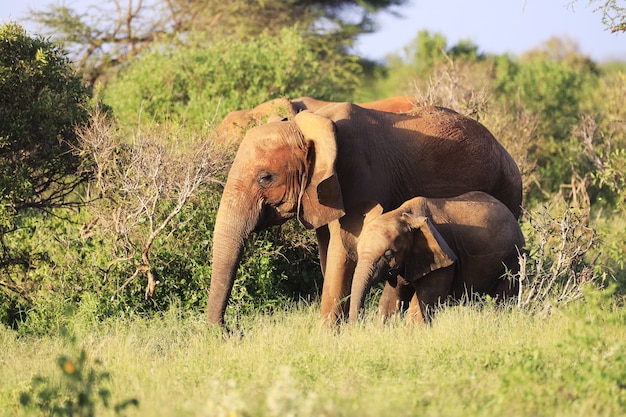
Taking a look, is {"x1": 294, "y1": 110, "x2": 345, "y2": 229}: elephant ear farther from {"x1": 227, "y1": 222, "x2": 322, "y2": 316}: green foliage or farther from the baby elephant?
{"x1": 227, "y1": 222, "x2": 322, "y2": 316}: green foliage

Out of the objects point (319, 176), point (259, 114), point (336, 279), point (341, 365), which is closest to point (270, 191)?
point (319, 176)

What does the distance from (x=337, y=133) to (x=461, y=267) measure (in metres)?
1.63

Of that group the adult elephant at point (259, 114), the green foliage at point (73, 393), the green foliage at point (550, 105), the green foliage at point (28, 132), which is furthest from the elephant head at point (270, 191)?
the green foliage at point (550, 105)

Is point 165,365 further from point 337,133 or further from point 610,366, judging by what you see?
point 610,366

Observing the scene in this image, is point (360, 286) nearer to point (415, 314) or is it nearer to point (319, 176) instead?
point (415, 314)

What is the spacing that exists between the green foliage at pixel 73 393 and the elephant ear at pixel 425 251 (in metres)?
2.72

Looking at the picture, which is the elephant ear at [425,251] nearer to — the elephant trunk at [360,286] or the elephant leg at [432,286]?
the elephant leg at [432,286]

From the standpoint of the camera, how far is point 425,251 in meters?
8.99

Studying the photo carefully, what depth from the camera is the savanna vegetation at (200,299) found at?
6281 mm

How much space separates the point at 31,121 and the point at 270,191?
2.68 m

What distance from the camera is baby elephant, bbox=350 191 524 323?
344 inches

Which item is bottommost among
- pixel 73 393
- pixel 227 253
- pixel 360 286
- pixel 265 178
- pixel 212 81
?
pixel 360 286

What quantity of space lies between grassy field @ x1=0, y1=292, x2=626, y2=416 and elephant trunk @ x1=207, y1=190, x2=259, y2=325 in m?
0.22

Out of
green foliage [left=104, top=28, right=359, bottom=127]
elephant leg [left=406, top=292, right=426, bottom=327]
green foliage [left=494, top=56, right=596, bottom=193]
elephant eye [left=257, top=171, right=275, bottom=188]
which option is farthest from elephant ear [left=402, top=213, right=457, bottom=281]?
green foliage [left=494, top=56, right=596, bottom=193]
